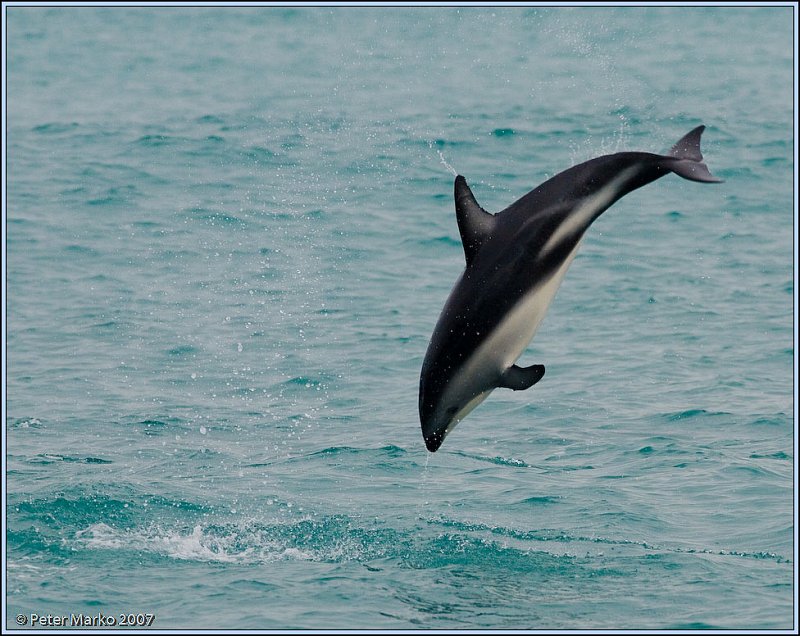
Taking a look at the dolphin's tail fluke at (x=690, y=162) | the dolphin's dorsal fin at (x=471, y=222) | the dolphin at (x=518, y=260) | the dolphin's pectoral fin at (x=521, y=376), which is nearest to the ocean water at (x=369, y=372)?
the dolphin's pectoral fin at (x=521, y=376)

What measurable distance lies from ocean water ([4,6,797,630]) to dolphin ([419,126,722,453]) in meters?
2.38

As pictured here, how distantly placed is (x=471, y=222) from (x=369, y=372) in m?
8.67

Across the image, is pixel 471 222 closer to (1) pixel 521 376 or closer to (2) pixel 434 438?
(1) pixel 521 376

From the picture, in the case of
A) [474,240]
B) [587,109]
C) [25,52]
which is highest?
[25,52]

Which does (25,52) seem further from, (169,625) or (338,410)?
(169,625)

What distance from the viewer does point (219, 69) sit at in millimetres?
42656

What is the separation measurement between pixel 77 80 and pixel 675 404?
2870 centimetres

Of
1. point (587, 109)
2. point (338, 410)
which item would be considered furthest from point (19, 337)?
point (587, 109)

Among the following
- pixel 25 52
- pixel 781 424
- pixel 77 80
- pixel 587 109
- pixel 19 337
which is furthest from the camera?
pixel 25 52

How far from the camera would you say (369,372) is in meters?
17.0

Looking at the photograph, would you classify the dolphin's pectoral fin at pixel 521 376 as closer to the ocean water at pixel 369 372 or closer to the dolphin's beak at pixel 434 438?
the dolphin's beak at pixel 434 438

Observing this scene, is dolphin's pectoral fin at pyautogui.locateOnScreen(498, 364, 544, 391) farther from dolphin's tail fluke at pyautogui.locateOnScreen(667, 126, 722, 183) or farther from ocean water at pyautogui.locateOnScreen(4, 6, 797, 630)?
ocean water at pyautogui.locateOnScreen(4, 6, 797, 630)

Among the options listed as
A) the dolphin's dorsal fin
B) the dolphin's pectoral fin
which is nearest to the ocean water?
the dolphin's pectoral fin

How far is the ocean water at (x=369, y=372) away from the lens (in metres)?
10.9
